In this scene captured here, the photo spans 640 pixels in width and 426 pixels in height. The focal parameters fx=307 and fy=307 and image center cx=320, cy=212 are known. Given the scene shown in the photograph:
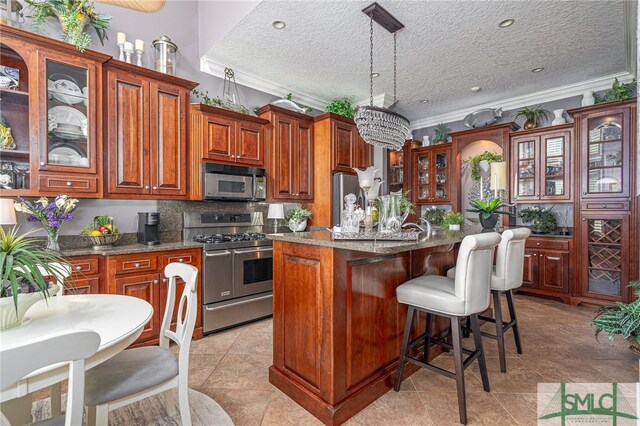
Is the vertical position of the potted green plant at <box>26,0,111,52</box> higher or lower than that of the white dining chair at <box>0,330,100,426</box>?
higher

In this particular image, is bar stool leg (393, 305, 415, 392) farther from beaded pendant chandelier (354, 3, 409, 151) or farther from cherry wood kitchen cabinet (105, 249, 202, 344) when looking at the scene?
cherry wood kitchen cabinet (105, 249, 202, 344)

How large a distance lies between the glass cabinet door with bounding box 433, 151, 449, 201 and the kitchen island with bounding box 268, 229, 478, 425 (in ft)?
11.8

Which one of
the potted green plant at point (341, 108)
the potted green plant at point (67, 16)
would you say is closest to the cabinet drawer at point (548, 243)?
the potted green plant at point (341, 108)

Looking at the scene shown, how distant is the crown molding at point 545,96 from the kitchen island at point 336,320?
3.97m

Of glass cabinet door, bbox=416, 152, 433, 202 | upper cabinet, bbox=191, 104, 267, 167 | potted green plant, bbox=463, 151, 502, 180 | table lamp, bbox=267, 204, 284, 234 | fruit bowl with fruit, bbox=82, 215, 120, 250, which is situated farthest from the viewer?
glass cabinet door, bbox=416, 152, 433, 202

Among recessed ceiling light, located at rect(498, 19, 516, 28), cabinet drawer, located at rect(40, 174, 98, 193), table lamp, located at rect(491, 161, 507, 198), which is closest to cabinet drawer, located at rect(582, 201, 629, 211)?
table lamp, located at rect(491, 161, 507, 198)

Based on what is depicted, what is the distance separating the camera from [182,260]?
2920mm

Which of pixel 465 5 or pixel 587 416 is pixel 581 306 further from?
pixel 465 5

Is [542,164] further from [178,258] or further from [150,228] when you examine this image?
[150,228]

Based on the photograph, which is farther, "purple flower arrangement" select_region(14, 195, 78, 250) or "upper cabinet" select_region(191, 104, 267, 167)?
"upper cabinet" select_region(191, 104, 267, 167)

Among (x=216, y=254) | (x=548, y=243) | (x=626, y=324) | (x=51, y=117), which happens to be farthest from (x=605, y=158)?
(x=51, y=117)

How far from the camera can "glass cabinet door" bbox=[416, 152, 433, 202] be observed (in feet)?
18.8

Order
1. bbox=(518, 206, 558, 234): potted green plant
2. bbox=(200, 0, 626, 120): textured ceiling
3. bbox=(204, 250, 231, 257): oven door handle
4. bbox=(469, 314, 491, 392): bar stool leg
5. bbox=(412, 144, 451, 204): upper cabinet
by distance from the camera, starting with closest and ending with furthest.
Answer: bbox=(469, 314, 491, 392): bar stool leg, bbox=(200, 0, 626, 120): textured ceiling, bbox=(204, 250, 231, 257): oven door handle, bbox=(518, 206, 558, 234): potted green plant, bbox=(412, 144, 451, 204): upper cabinet

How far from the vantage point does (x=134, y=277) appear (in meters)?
2.65
